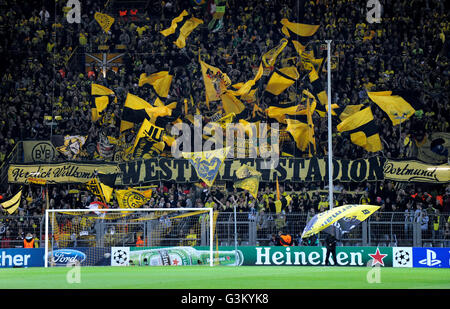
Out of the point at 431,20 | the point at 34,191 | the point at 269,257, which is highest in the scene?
the point at 431,20

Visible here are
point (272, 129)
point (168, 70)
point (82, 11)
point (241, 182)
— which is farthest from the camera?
point (82, 11)

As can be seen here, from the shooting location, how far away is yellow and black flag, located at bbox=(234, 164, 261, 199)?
35469mm

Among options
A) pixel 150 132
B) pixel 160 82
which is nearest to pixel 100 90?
pixel 160 82

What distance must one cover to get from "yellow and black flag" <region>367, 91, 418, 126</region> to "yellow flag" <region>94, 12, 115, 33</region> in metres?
16.3

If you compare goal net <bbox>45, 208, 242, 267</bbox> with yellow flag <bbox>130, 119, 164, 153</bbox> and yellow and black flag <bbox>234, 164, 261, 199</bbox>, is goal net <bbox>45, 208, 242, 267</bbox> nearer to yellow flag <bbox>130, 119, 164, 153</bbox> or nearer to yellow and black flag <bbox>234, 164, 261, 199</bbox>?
yellow and black flag <bbox>234, 164, 261, 199</bbox>

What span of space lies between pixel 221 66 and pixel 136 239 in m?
14.1

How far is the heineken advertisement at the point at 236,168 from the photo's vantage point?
3603cm

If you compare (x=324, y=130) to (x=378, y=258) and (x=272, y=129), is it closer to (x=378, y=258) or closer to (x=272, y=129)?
(x=272, y=129)

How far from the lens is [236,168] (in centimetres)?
3703

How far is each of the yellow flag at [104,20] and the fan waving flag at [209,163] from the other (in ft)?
42.0

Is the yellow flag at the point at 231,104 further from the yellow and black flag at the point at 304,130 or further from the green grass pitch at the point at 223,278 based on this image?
the green grass pitch at the point at 223,278

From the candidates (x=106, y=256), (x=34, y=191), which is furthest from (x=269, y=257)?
(x=34, y=191)

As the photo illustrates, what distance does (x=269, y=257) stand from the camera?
3119cm
